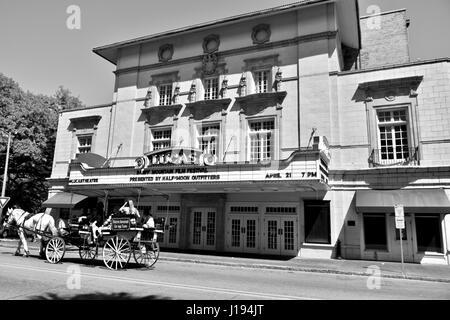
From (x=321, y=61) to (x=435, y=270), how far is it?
12396 mm

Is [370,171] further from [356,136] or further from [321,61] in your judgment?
[321,61]

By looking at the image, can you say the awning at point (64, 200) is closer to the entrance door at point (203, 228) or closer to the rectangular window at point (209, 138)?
the entrance door at point (203, 228)

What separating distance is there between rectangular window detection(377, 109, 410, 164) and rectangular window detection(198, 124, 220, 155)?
958 cm

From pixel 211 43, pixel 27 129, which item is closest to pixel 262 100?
pixel 211 43

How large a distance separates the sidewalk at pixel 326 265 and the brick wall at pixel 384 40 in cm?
1448

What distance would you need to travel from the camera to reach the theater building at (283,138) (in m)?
18.2

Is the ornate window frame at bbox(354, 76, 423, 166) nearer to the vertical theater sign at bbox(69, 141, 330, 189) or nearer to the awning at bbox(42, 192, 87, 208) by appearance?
the vertical theater sign at bbox(69, 141, 330, 189)

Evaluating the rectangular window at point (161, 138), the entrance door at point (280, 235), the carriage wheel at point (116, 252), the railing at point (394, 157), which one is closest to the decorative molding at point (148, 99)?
the rectangular window at point (161, 138)

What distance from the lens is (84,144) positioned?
1116 inches

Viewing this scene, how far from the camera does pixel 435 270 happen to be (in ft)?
50.7

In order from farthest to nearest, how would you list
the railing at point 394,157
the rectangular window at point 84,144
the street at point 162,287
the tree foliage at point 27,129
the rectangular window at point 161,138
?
the tree foliage at point 27,129, the rectangular window at point 84,144, the rectangular window at point 161,138, the railing at point 394,157, the street at point 162,287

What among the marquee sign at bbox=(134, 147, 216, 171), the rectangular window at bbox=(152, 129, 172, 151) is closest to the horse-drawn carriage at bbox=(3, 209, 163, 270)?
the marquee sign at bbox=(134, 147, 216, 171)

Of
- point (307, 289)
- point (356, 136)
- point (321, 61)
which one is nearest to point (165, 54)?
point (321, 61)

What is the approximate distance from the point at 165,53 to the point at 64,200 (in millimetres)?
12830
